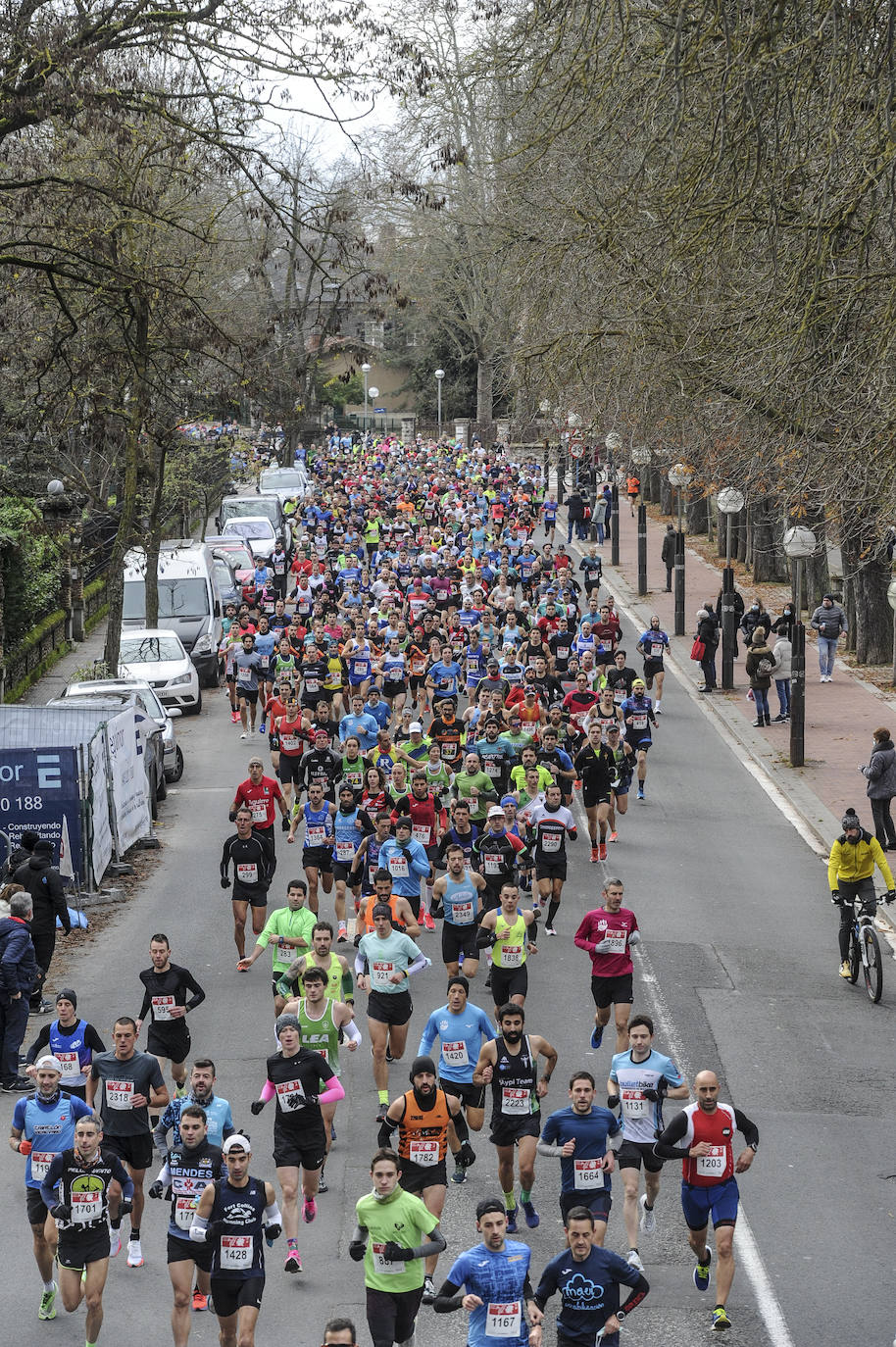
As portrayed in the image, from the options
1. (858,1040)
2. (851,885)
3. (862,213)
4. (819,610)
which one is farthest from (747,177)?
(819,610)

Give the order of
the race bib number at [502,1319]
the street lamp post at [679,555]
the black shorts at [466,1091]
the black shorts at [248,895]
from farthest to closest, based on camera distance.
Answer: the street lamp post at [679,555]
the black shorts at [248,895]
the black shorts at [466,1091]
the race bib number at [502,1319]

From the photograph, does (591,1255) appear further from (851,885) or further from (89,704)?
(89,704)

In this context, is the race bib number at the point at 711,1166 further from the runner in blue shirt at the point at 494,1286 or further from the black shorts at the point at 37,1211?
the black shorts at the point at 37,1211

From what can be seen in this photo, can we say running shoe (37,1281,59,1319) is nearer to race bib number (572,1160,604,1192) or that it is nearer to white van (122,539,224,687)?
race bib number (572,1160,604,1192)

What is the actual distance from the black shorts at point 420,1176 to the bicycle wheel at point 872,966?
6.15 metres

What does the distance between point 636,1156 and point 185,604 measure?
24352mm

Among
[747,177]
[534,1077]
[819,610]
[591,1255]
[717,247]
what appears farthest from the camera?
[819,610]

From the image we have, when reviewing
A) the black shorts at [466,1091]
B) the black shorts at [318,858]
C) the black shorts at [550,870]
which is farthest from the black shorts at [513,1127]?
the black shorts at [318,858]

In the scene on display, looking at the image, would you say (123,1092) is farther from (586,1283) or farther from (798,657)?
(798,657)

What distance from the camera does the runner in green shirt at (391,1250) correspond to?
8344 mm

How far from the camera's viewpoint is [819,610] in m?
29.6

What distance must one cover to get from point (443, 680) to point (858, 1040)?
10936 mm

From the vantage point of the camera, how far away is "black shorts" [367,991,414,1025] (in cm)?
1241

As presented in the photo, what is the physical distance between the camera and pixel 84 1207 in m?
8.91
